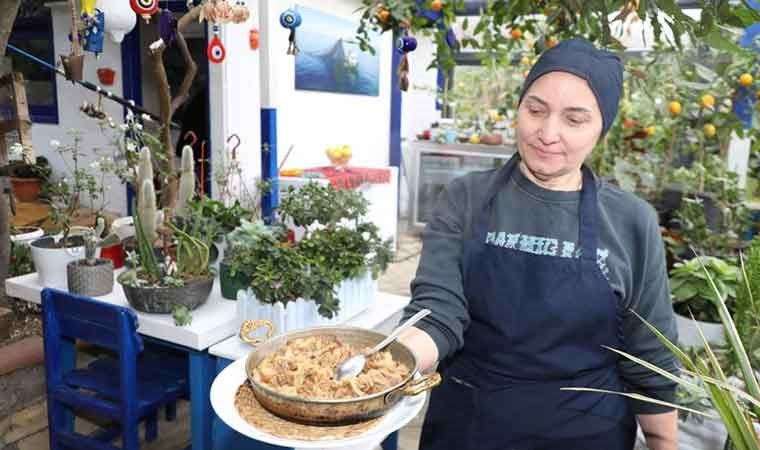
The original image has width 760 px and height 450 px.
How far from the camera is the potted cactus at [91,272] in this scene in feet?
7.45

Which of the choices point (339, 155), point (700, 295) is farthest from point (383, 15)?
point (339, 155)

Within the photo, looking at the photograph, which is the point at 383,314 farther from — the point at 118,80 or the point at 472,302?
the point at 118,80

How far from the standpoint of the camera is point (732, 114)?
10.9 feet

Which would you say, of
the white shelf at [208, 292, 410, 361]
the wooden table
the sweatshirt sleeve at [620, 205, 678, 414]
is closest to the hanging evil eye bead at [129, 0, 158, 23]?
the wooden table

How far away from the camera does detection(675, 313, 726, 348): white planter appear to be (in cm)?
263

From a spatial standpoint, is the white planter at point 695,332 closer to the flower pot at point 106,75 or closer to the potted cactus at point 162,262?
the potted cactus at point 162,262

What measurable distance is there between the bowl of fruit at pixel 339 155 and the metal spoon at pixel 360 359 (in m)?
4.81

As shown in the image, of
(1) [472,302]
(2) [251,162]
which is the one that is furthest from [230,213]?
(2) [251,162]

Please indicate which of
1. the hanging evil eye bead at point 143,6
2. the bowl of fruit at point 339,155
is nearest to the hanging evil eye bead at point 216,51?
the hanging evil eye bead at point 143,6

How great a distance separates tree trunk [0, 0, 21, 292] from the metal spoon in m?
2.35

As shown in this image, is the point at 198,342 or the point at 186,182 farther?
the point at 186,182

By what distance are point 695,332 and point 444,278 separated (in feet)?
6.01

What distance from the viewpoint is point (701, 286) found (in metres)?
2.63

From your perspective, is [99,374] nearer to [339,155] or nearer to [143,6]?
[143,6]
